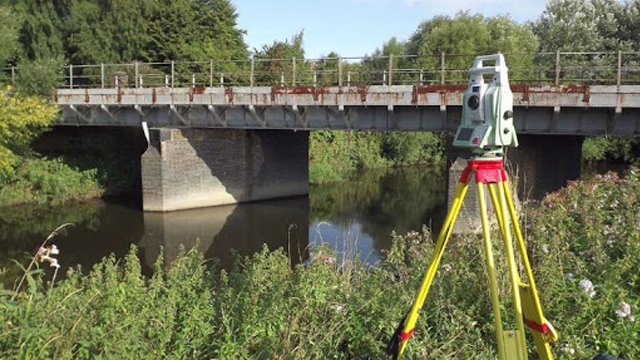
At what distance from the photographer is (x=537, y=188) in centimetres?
2061

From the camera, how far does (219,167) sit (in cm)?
2392

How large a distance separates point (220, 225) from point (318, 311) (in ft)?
55.0

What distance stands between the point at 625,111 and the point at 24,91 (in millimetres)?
21526

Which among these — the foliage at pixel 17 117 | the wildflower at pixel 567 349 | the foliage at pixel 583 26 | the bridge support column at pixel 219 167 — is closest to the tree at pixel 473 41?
the foliage at pixel 583 26

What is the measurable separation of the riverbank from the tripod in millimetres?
644

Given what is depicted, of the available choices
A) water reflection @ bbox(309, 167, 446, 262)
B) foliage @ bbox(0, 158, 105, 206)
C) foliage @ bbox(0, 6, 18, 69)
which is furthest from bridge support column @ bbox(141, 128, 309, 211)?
foliage @ bbox(0, 6, 18, 69)

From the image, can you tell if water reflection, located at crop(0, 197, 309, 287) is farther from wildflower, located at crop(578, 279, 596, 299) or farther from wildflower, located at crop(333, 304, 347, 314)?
wildflower, located at crop(578, 279, 596, 299)

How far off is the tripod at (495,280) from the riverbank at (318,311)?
2.11ft

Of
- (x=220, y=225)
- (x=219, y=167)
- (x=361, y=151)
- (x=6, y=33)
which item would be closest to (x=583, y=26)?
(x=361, y=151)

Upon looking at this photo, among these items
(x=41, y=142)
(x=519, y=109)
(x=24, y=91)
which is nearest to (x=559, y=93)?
(x=519, y=109)

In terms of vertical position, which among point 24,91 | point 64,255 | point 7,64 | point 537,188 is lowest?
point 64,255

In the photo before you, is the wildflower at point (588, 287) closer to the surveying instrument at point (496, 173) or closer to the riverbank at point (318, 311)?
the riverbank at point (318, 311)

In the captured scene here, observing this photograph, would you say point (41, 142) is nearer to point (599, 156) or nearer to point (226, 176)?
point (226, 176)

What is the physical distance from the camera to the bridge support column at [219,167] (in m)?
22.1
